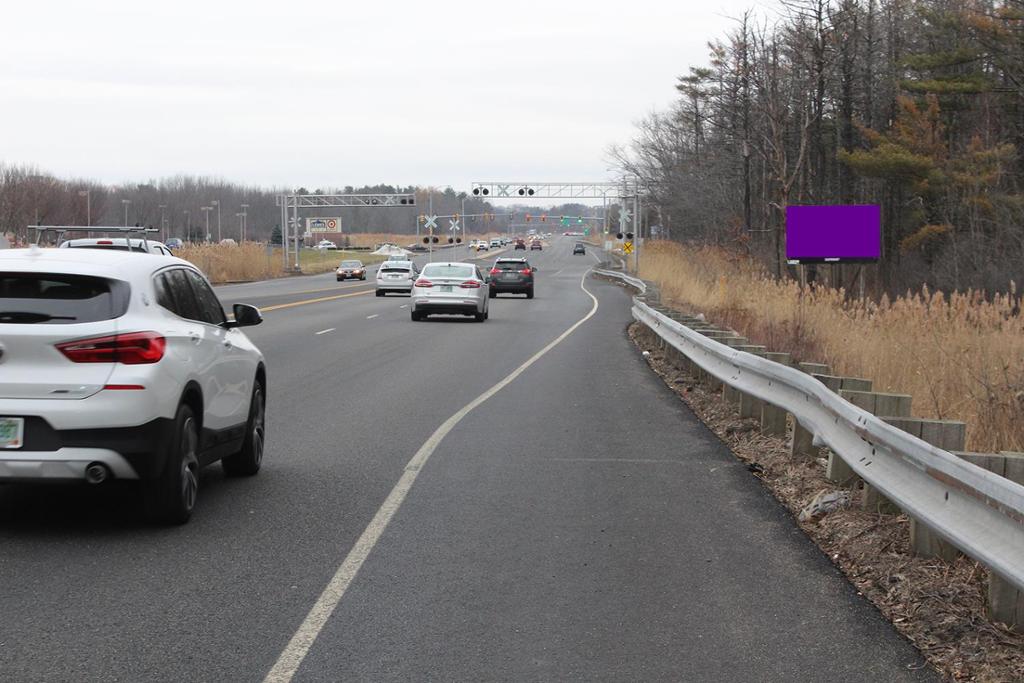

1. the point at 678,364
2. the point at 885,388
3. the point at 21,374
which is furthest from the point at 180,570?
the point at 678,364

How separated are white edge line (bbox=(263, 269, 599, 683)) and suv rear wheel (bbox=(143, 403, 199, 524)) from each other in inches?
43.7

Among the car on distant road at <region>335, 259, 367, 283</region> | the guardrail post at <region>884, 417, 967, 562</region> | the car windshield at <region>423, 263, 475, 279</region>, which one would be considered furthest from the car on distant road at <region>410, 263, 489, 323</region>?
the car on distant road at <region>335, 259, 367, 283</region>

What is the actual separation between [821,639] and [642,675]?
981 millimetres

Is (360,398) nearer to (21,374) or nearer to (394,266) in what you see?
(21,374)

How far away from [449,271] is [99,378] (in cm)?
2587

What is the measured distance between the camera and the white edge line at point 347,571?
508cm

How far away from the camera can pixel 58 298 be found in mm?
7234

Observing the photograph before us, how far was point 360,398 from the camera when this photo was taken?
14.8m

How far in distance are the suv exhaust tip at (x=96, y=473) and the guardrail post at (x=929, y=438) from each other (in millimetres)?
4410

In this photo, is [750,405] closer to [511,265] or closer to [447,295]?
[447,295]

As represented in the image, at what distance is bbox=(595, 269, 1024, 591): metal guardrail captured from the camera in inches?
193

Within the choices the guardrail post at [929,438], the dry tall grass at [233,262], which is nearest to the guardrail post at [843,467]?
the guardrail post at [929,438]

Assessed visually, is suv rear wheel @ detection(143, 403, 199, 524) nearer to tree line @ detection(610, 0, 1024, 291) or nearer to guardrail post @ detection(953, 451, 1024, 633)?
guardrail post @ detection(953, 451, 1024, 633)

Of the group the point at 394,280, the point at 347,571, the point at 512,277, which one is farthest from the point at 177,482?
the point at 394,280
